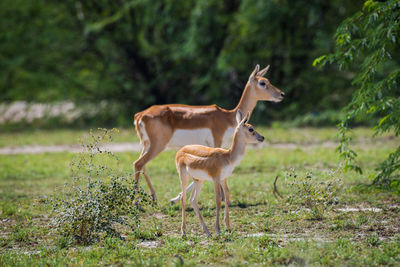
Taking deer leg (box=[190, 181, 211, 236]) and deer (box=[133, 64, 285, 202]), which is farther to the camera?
deer (box=[133, 64, 285, 202])

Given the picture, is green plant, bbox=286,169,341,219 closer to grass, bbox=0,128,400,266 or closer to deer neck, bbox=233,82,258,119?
grass, bbox=0,128,400,266

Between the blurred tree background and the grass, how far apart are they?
27.4 feet

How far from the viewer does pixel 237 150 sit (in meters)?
6.34

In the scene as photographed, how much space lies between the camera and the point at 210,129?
8602mm

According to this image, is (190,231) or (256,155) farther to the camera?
(256,155)

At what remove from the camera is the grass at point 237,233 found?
539 centimetres

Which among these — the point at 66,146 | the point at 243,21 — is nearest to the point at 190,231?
the point at 66,146

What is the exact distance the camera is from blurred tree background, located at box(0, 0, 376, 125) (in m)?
18.4

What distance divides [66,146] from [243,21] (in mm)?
7366

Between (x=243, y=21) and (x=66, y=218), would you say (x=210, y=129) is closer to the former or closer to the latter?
(x=66, y=218)

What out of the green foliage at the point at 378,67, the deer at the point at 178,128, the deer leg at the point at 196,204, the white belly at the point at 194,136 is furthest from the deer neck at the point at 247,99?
the deer leg at the point at 196,204

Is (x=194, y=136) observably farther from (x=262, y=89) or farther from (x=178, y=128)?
(x=262, y=89)

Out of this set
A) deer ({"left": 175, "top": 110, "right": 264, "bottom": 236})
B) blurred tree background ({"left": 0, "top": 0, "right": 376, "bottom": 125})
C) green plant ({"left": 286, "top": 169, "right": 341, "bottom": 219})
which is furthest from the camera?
blurred tree background ({"left": 0, "top": 0, "right": 376, "bottom": 125})

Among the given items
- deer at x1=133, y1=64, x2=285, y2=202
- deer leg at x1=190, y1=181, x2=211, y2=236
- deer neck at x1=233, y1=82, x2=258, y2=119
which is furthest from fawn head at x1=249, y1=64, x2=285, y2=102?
deer leg at x1=190, y1=181, x2=211, y2=236
